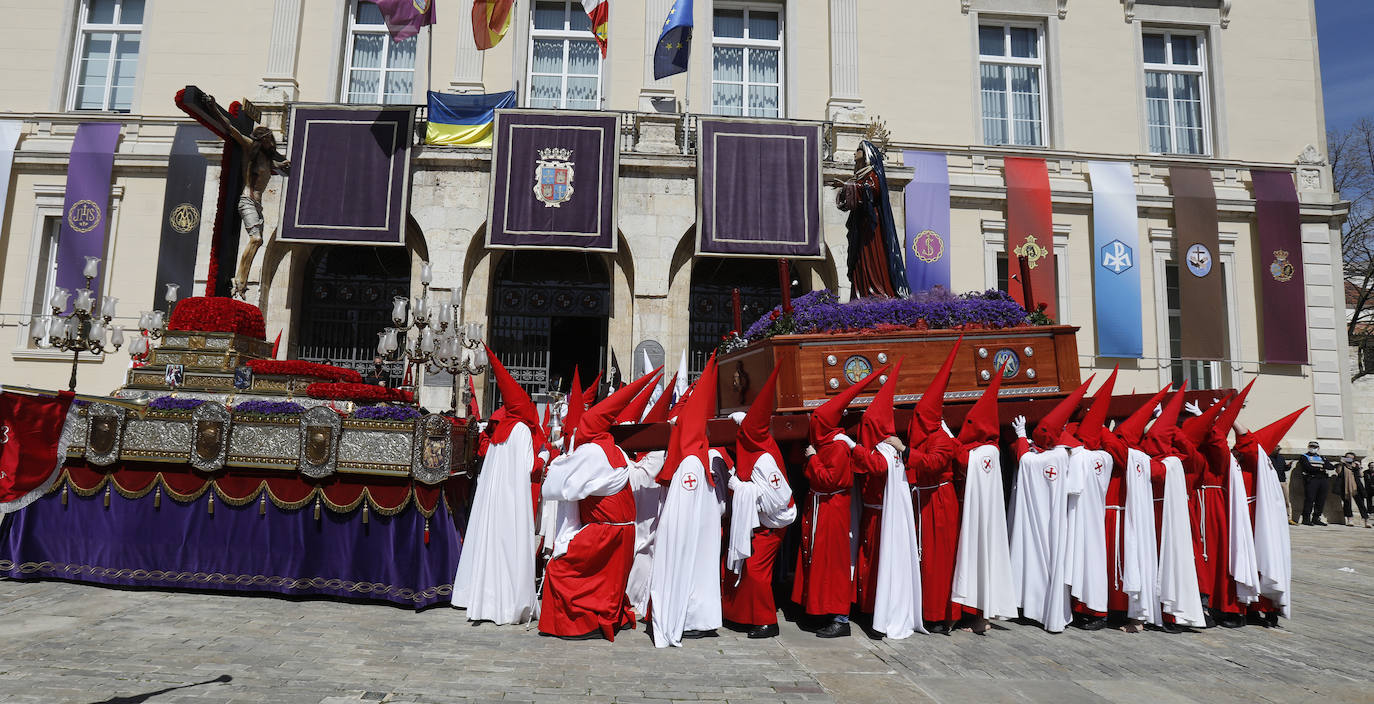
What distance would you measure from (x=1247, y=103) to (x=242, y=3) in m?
23.0

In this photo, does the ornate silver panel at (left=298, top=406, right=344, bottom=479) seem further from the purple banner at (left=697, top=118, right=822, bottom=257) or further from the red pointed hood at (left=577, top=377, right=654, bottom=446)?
the purple banner at (left=697, top=118, right=822, bottom=257)

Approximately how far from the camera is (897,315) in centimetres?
709

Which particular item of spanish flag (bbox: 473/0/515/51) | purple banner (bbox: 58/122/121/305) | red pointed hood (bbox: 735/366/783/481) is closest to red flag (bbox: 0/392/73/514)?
red pointed hood (bbox: 735/366/783/481)

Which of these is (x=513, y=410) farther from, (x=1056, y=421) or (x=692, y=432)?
(x=1056, y=421)

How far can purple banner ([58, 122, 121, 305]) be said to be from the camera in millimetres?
15539

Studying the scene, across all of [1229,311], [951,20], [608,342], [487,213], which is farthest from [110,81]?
[1229,311]

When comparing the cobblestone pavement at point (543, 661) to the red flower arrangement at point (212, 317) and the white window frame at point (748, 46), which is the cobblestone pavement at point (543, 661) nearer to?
the red flower arrangement at point (212, 317)

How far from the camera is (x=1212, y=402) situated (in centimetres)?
738

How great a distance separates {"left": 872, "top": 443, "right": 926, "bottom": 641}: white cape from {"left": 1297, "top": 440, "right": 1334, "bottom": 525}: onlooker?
1331 cm

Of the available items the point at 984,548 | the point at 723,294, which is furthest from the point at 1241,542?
the point at 723,294

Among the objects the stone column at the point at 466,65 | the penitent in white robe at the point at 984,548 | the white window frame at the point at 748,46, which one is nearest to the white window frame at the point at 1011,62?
the white window frame at the point at 748,46

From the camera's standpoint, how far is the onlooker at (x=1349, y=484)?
1515cm

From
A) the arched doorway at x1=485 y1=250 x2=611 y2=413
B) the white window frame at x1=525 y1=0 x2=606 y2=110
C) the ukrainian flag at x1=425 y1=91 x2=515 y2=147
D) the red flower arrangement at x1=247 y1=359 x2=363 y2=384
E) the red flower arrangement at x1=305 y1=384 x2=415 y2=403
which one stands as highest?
the white window frame at x1=525 y1=0 x2=606 y2=110

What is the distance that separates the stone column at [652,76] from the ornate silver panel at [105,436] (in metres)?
11.2
